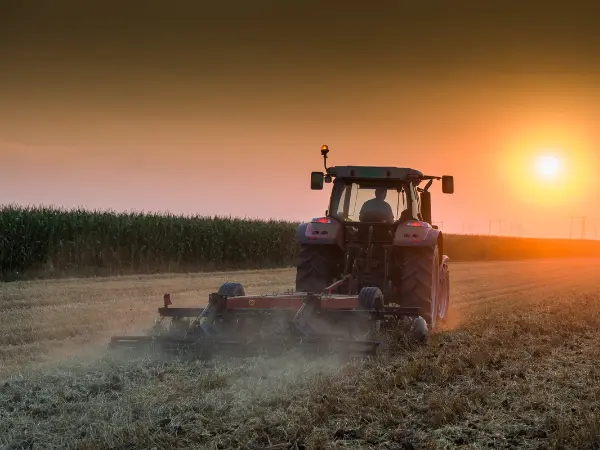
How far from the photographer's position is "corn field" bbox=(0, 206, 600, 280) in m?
20.6

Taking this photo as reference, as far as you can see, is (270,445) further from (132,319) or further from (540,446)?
(132,319)

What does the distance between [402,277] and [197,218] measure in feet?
59.5

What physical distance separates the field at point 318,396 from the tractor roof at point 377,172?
208 cm

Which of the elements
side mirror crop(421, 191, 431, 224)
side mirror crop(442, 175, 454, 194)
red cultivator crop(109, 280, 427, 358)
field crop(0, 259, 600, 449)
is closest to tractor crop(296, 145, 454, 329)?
side mirror crop(442, 175, 454, 194)

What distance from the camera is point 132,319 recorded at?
11367 mm

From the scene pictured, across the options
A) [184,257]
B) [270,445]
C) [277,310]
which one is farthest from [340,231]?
[184,257]

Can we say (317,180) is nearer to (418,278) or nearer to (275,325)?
(418,278)

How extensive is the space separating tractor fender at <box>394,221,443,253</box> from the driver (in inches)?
20.7

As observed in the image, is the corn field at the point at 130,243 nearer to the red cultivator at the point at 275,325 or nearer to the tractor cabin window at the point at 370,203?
the tractor cabin window at the point at 370,203

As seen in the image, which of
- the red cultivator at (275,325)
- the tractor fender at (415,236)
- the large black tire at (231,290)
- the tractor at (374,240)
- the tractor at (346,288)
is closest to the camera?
the red cultivator at (275,325)

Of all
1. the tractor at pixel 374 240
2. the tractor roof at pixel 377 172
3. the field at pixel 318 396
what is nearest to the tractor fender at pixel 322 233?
the tractor at pixel 374 240

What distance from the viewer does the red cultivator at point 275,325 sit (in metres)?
7.33

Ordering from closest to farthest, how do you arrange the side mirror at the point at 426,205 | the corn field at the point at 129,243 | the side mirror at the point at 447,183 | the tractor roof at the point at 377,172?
1. the tractor roof at the point at 377,172
2. the side mirror at the point at 447,183
3. the side mirror at the point at 426,205
4. the corn field at the point at 129,243

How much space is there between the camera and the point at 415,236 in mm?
9039
